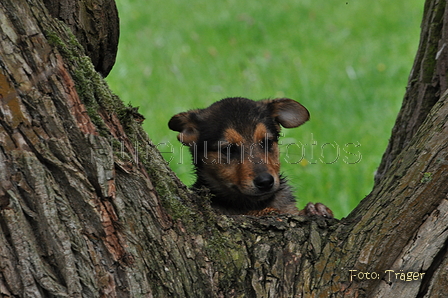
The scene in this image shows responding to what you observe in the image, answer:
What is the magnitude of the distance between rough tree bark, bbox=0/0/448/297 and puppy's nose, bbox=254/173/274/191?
141 centimetres

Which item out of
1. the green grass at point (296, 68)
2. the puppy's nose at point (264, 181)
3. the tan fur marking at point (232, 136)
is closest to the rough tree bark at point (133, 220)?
the puppy's nose at point (264, 181)

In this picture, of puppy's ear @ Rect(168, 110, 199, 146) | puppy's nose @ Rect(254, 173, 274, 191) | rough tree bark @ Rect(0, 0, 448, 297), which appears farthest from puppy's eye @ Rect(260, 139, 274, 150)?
rough tree bark @ Rect(0, 0, 448, 297)

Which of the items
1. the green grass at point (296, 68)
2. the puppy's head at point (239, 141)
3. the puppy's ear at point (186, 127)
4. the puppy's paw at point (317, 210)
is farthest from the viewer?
the green grass at point (296, 68)

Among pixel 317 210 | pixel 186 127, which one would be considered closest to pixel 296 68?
pixel 186 127

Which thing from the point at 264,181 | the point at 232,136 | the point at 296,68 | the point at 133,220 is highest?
the point at 296,68

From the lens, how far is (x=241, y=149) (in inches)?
186

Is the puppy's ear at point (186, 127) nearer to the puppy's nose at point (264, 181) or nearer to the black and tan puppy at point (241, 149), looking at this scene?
the black and tan puppy at point (241, 149)

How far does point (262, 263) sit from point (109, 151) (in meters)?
0.90

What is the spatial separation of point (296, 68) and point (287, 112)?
156 inches

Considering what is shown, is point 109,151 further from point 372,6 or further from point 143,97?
point 372,6

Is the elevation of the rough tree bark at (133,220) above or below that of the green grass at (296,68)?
below

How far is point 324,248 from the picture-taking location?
2.91 metres

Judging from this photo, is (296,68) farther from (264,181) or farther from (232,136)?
(264,181)

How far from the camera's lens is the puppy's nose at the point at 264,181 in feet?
14.8
